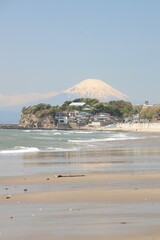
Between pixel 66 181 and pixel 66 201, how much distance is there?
14.3ft

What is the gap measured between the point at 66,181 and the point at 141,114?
18061cm

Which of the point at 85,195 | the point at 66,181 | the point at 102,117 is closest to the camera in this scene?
the point at 85,195

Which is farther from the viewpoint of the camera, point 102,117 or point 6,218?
point 102,117

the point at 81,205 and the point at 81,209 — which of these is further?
the point at 81,205

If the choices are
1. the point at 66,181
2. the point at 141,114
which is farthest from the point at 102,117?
the point at 66,181

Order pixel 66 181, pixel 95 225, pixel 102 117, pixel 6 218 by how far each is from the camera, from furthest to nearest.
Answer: pixel 102 117
pixel 66 181
pixel 6 218
pixel 95 225

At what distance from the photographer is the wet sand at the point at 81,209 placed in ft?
31.0

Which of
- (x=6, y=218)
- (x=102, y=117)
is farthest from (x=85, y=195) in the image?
(x=102, y=117)

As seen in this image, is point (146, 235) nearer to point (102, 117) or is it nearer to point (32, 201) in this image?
point (32, 201)

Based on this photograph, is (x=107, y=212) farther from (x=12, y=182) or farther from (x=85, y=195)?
(x=12, y=182)

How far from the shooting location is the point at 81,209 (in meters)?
11.6

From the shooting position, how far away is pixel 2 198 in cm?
1341

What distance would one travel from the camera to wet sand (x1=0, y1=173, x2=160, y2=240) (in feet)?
31.0

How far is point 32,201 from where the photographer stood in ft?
42.1
